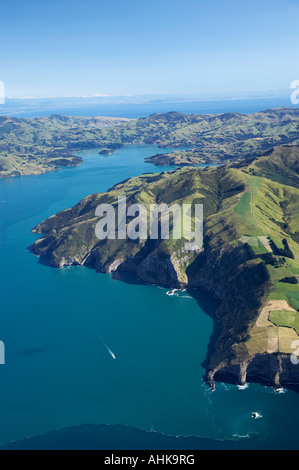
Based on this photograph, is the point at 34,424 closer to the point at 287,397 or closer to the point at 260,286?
the point at 287,397

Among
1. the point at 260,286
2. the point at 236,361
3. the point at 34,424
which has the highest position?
the point at 260,286

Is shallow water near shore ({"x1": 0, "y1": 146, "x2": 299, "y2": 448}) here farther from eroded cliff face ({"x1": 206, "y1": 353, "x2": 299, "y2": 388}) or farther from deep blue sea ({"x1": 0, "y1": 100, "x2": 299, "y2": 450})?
eroded cliff face ({"x1": 206, "y1": 353, "x2": 299, "y2": 388})

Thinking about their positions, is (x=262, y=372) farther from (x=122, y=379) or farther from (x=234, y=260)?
(x=234, y=260)

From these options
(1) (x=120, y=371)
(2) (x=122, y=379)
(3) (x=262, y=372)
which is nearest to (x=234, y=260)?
(3) (x=262, y=372)

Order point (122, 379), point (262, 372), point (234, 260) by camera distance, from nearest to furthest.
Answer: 1. point (262, 372)
2. point (122, 379)
3. point (234, 260)

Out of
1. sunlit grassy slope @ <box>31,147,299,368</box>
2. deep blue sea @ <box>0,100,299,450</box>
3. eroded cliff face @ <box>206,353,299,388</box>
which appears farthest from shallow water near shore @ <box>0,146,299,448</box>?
sunlit grassy slope @ <box>31,147,299,368</box>

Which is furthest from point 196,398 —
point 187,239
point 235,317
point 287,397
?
point 187,239
